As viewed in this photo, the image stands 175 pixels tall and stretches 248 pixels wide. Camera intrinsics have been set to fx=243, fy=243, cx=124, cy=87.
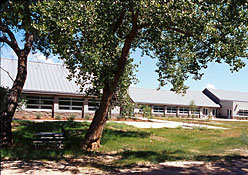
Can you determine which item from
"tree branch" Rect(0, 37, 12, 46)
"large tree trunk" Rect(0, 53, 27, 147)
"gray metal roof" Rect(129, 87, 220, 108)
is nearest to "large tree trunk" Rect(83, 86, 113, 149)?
"large tree trunk" Rect(0, 53, 27, 147)

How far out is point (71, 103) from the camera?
2634 cm

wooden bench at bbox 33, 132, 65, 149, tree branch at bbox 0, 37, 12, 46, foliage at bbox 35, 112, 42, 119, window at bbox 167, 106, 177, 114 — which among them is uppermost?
tree branch at bbox 0, 37, 12, 46

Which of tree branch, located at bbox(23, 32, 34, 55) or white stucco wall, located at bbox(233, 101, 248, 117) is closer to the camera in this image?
tree branch, located at bbox(23, 32, 34, 55)

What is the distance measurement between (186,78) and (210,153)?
12.7ft

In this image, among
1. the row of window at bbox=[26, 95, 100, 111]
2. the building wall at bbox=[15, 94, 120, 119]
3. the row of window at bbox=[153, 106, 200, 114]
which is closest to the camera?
the building wall at bbox=[15, 94, 120, 119]

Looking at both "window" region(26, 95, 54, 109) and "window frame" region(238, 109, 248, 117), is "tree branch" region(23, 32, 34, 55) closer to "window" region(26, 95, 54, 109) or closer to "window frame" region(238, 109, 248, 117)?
"window" region(26, 95, 54, 109)

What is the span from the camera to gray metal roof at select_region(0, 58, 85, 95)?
80.9ft

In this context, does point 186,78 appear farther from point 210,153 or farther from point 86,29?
point 86,29

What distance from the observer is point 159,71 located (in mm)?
12633

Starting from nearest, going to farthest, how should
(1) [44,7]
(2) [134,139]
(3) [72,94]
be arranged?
(1) [44,7] → (2) [134,139] → (3) [72,94]

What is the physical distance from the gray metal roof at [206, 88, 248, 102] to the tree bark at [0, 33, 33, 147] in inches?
1770

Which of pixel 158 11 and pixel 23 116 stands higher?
pixel 158 11

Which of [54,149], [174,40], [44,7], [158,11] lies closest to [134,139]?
[54,149]

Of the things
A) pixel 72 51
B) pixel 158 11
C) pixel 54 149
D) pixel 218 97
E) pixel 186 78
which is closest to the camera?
pixel 158 11
